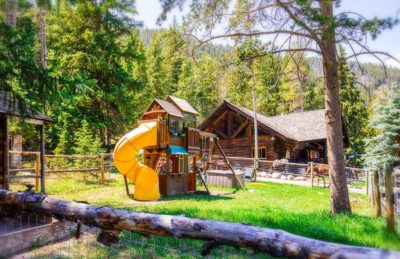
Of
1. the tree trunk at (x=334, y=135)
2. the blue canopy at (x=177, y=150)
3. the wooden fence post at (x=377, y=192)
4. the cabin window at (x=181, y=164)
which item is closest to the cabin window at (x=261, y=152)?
the cabin window at (x=181, y=164)

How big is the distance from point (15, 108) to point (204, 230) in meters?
7.44

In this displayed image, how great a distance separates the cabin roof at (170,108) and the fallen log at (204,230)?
10.6 meters

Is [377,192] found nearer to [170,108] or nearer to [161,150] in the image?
[161,150]

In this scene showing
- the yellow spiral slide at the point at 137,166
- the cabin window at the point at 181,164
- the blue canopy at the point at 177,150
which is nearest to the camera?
the yellow spiral slide at the point at 137,166

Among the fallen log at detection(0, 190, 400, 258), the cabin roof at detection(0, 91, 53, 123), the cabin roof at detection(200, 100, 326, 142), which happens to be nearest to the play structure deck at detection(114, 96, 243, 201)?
the cabin roof at detection(0, 91, 53, 123)

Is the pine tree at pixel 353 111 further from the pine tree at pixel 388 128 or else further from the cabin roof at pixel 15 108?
the cabin roof at pixel 15 108

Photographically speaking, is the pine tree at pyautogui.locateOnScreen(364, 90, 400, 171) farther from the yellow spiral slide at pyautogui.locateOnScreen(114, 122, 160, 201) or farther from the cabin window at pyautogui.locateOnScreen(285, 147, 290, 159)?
the yellow spiral slide at pyautogui.locateOnScreen(114, 122, 160, 201)

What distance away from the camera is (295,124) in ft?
119

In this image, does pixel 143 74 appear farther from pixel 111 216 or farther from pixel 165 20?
pixel 111 216

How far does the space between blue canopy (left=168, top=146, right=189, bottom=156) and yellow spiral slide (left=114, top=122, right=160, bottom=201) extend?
1.32m

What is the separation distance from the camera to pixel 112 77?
29.9 m

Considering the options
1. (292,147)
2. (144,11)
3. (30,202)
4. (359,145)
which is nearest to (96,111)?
(292,147)

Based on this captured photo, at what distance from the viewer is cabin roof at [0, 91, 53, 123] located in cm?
863

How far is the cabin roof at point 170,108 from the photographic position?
16994mm
